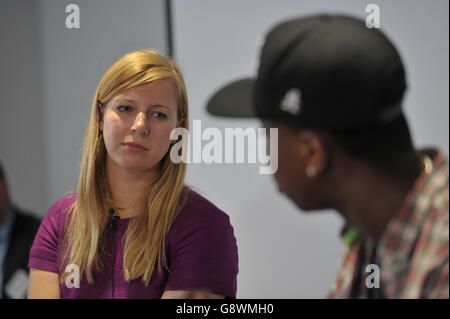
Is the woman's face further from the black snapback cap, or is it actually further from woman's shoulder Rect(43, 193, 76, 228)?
the black snapback cap

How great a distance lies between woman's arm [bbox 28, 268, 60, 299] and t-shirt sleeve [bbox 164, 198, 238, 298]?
330mm

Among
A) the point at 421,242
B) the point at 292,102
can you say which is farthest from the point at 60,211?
the point at 421,242

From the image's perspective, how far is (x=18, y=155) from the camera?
7.00 feet

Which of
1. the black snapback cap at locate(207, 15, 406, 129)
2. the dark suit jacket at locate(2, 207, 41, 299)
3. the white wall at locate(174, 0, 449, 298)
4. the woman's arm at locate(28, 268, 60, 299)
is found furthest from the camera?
the dark suit jacket at locate(2, 207, 41, 299)

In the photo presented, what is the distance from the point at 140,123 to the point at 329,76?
0.59 m

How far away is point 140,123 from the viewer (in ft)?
4.33

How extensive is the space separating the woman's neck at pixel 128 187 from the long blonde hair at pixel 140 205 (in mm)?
21

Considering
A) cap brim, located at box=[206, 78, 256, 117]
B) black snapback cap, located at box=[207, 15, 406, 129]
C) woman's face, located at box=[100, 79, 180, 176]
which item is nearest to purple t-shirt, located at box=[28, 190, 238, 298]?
woman's face, located at box=[100, 79, 180, 176]

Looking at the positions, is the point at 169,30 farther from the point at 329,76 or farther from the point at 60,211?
the point at 329,76

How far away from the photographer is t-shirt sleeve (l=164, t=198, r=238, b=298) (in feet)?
4.25

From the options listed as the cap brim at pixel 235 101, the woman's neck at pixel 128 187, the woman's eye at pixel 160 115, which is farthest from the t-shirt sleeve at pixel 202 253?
the cap brim at pixel 235 101

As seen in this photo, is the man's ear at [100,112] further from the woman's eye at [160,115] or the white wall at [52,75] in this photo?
the white wall at [52,75]
